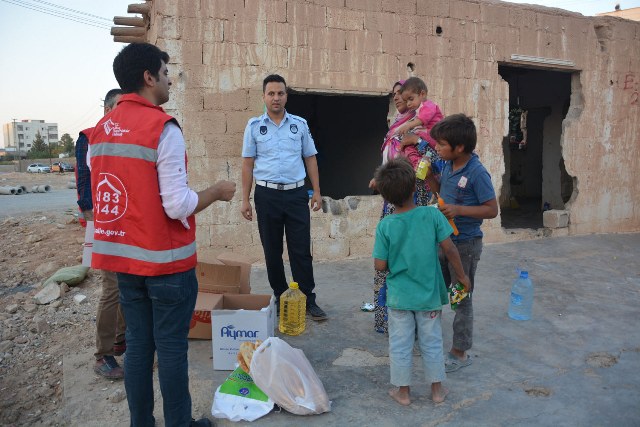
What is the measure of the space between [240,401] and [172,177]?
1301 millimetres

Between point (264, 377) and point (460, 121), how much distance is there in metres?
1.86

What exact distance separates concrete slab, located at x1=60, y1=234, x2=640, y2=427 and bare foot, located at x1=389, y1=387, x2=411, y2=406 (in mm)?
34

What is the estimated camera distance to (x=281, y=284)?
13.2 ft

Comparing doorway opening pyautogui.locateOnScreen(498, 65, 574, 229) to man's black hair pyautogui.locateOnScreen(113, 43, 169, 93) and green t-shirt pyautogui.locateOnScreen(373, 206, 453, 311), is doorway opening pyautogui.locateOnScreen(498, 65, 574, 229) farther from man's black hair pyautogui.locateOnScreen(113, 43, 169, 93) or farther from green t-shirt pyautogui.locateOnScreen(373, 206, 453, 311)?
man's black hair pyautogui.locateOnScreen(113, 43, 169, 93)

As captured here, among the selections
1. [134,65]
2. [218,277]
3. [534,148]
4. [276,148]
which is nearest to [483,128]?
[276,148]

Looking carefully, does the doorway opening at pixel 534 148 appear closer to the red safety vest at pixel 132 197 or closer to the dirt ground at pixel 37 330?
the dirt ground at pixel 37 330

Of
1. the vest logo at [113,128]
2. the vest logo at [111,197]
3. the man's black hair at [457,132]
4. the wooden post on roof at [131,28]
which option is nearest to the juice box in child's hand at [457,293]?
the man's black hair at [457,132]

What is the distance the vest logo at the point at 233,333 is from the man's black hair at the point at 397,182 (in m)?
1.31

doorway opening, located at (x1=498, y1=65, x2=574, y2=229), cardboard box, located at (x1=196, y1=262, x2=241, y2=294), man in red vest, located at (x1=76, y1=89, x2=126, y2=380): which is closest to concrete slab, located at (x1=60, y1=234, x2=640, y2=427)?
man in red vest, located at (x1=76, y1=89, x2=126, y2=380)

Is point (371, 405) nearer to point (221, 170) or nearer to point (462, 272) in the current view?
point (462, 272)

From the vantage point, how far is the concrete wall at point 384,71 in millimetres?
5457

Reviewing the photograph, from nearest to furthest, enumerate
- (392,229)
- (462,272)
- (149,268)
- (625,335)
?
(149,268) → (392,229) → (462,272) → (625,335)

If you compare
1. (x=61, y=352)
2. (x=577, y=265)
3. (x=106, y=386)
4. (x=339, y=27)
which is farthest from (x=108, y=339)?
(x=577, y=265)

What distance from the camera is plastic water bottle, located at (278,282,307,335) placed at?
3.55m
